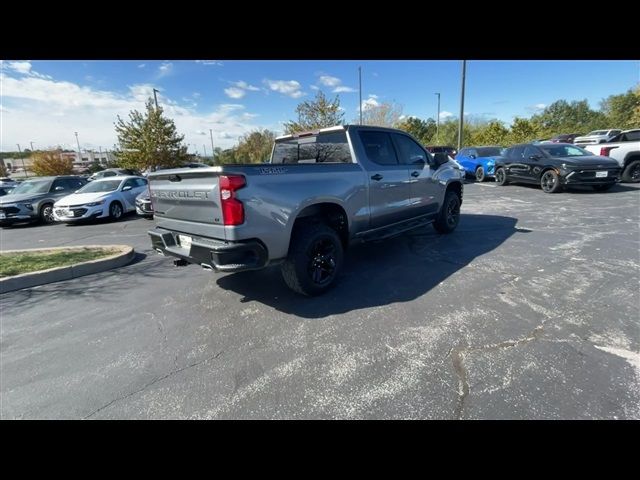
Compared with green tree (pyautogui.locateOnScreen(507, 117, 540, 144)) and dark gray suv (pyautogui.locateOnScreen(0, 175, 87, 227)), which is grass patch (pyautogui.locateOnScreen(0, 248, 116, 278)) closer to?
dark gray suv (pyautogui.locateOnScreen(0, 175, 87, 227))

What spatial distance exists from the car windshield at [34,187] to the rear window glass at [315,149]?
430 inches

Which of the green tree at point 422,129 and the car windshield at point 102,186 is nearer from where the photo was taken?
the car windshield at point 102,186

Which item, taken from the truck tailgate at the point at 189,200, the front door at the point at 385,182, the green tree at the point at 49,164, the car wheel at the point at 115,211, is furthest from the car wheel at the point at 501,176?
the green tree at the point at 49,164

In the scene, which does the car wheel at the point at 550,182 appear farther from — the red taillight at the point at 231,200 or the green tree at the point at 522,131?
the green tree at the point at 522,131

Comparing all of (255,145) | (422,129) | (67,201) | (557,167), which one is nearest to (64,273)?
(67,201)

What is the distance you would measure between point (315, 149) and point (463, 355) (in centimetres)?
346

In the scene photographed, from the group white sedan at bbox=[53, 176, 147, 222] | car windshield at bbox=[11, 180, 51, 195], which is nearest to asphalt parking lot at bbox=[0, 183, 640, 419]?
white sedan at bbox=[53, 176, 147, 222]

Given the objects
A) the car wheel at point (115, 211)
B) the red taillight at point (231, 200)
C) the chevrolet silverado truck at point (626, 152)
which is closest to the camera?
the red taillight at point (231, 200)

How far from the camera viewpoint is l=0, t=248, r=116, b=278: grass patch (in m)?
5.00

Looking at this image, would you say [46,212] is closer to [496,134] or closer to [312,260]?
[312,260]

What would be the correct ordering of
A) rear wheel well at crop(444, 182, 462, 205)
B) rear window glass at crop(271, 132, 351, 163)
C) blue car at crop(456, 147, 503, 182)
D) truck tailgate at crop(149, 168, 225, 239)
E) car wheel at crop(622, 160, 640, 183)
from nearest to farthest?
truck tailgate at crop(149, 168, 225, 239)
rear window glass at crop(271, 132, 351, 163)
rear wheel well at crop(444, 182, 462, 205)
car wheel at crop(622, 160, 640, 183)
blue car at crop(456, 147, 503, 182)

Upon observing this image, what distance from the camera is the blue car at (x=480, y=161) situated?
1538 cm

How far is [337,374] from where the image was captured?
97.3 inches

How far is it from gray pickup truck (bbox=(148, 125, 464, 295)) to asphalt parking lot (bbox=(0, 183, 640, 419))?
0.58 m
